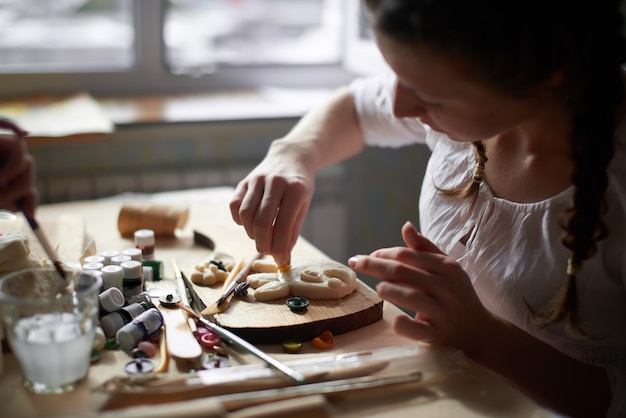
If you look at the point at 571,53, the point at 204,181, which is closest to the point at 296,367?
the point at 571,53

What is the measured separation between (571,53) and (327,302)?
1.39 feet

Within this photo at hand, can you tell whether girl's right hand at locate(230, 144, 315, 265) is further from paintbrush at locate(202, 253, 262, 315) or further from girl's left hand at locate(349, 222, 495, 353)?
girl's left hand at locate(349, 222, 495, 353)

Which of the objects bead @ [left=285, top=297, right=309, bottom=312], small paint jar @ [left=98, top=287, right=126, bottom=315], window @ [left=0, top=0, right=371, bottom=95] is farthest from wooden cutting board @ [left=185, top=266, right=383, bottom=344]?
window @ [left=0, top=0, right=371, bottom=95]

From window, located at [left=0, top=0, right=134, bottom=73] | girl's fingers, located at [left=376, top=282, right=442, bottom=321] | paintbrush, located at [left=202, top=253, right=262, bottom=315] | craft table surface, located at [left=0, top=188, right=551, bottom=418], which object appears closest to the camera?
craft table surface, located at [left=0, top=188, right=551, bottom=418]

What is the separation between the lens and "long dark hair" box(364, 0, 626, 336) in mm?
688

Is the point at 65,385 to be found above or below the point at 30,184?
below

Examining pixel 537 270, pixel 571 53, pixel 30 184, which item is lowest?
pixel 537 270

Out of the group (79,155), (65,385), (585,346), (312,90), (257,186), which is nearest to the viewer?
(65,385)

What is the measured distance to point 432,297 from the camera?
2.65 ft

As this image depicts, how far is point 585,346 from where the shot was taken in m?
0.87

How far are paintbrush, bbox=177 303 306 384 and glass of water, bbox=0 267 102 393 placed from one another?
159mm

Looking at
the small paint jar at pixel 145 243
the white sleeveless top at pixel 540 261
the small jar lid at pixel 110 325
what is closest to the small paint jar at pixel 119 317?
the small jar lid at pixel 110 325

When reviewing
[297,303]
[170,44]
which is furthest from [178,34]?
[297,303]

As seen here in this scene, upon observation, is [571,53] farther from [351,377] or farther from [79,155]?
[79,155]
